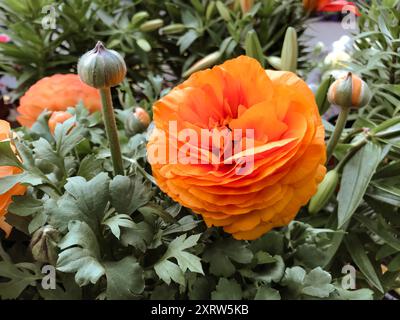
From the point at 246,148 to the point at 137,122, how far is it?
0.13 m

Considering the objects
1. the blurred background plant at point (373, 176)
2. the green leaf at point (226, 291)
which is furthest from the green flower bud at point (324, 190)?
the green leaf at point (226, 291)

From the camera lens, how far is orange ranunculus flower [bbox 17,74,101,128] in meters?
0.39

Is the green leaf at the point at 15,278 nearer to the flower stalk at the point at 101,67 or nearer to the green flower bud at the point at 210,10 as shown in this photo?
the flower stalk at the point at 101,67

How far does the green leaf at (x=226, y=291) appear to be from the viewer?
242 mm

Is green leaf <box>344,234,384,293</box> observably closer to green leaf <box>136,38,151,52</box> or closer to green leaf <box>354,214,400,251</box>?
green leaf <box>354,214,400,251</box>

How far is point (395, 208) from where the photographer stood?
14.5 inches

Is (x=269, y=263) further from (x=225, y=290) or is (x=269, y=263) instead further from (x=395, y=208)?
(x=395, y=208)

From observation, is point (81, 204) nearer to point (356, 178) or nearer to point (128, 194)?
point (128, 194)

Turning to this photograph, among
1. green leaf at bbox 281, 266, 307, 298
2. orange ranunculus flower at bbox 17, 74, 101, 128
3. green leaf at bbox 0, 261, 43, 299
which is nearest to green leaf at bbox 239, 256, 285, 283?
green leaf at bbox 281, 266, 307, 298

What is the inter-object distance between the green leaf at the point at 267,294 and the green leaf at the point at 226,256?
0.02m

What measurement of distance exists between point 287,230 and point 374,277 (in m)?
0.10
